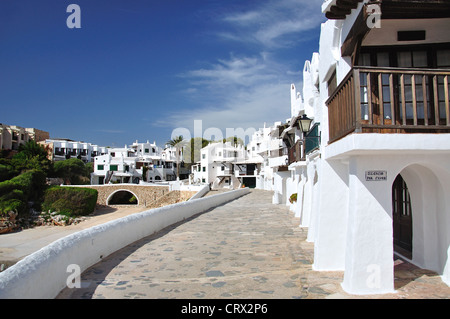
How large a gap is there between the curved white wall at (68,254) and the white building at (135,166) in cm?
4687

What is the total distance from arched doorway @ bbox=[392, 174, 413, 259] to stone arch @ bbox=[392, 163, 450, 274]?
37.5 inches

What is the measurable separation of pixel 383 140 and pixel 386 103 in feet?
6.36

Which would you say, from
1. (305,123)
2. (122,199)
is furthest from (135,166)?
(305,123)

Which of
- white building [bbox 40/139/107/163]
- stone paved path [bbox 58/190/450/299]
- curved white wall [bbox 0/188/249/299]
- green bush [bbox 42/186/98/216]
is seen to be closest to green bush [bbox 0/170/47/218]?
green bush [bbox 42/186/98/216]

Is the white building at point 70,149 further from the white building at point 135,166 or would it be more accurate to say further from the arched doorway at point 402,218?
the arched doorway at point 402,218

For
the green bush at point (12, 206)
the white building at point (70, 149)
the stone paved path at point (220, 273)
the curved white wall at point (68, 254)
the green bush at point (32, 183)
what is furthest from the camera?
the white building at point (70, 149)

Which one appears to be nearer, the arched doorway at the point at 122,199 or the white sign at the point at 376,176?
the white sign at the point at 376,176

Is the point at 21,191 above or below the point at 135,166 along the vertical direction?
below

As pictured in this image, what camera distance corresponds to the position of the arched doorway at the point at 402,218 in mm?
7551

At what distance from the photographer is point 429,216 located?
6.23 m

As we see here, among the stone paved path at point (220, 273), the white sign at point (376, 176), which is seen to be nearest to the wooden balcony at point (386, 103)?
the white sign at point (376, 176)

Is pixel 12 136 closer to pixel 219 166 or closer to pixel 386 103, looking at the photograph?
pixel 219 166

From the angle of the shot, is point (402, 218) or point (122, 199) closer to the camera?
point (402, 218)
